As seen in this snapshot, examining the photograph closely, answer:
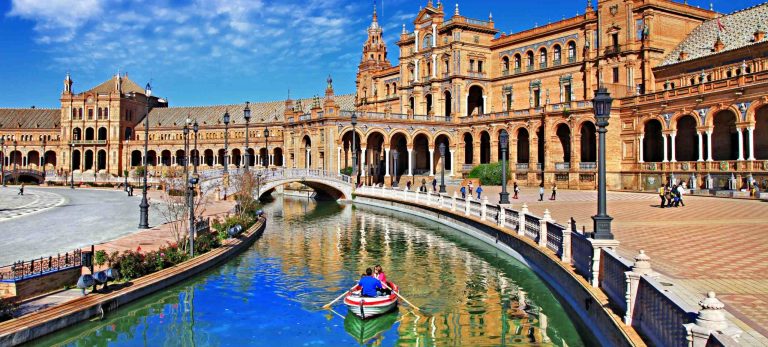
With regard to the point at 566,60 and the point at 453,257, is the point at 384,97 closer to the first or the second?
the point at 566,60

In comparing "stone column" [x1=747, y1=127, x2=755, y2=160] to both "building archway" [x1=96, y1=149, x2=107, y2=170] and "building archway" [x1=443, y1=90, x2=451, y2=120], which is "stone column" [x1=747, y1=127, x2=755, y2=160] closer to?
"building archway" [x1=443, y1=90, x2=451, y2=120]

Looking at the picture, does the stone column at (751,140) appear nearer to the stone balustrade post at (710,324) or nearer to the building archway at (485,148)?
the building archway at (485,148)

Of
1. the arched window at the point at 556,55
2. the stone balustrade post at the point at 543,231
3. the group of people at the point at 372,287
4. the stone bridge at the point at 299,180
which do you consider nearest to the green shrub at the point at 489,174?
the arched window at the point at 556,55

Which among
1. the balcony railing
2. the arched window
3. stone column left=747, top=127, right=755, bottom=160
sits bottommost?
the balcony railing

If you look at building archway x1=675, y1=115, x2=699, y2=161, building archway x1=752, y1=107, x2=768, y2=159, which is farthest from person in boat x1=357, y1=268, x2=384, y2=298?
building archway x1=675, y1=115, x2=699, y2=161

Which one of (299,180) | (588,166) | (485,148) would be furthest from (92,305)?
(485,148)

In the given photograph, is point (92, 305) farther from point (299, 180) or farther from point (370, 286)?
point (299, 180)

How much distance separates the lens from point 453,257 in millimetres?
23703

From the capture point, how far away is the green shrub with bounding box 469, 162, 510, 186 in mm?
56938

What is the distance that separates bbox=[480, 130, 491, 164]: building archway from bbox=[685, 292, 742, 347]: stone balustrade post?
57.6 m

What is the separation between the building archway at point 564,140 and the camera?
55.1 meters

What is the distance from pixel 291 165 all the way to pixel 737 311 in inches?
2376

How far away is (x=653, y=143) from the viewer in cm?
4962

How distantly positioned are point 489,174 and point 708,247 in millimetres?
41432
